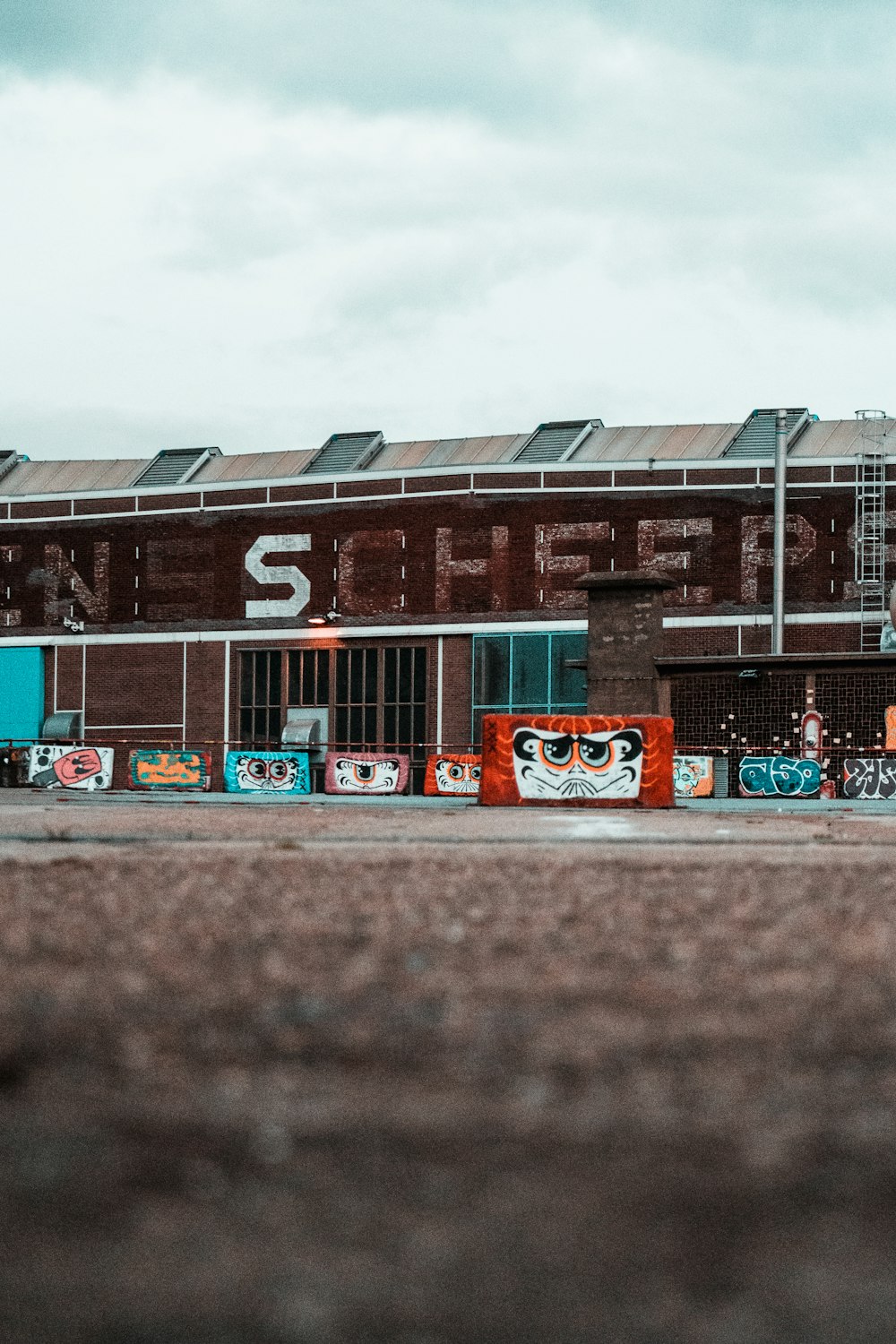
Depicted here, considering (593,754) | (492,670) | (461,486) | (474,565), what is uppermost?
(461,486)

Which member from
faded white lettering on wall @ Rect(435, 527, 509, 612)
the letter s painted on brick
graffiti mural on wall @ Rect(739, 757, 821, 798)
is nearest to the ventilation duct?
the letter s painted on brick

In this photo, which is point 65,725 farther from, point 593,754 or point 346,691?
point 593,754

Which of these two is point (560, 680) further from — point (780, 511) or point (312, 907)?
point (312, 907)

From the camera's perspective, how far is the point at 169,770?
39844mm

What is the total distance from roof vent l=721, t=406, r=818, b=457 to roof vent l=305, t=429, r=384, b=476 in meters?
12.9

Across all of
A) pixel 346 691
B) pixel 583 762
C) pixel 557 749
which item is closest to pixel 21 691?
pixel 346 691

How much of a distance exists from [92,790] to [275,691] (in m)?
15.8

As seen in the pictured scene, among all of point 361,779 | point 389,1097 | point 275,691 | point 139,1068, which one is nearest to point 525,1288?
point 389,1097

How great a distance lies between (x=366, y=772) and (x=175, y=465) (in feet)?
86.0

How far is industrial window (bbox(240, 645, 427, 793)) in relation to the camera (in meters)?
52.4

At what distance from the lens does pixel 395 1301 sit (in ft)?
4.66

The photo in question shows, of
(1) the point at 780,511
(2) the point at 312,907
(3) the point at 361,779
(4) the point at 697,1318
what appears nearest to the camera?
(4) the point at 697,1318

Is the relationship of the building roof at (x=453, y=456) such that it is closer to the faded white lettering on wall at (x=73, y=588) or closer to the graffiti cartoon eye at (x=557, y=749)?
the faded white lettering on wall at (x=73, y=588)

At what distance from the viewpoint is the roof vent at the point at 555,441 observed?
54594mm
